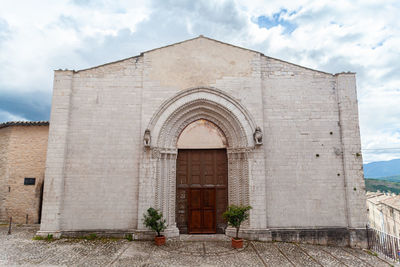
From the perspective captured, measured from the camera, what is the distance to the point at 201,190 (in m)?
9.12

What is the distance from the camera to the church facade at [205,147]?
27.6 feet

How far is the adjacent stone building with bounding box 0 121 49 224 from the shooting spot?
36.2 feet

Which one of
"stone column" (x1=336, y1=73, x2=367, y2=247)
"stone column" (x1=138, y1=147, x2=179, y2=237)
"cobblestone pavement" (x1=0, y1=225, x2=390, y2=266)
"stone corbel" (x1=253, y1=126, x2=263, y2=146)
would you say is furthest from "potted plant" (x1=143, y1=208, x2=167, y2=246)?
"stone column" (x1=336, y1=73, x2=367, y2=247)

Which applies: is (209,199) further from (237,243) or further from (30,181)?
(30,181)

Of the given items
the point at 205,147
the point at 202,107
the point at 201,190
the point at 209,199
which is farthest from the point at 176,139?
the point at 209,199

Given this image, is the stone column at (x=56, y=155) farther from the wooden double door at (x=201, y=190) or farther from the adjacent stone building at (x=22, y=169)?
the wooden double door at (x=201, y=190)

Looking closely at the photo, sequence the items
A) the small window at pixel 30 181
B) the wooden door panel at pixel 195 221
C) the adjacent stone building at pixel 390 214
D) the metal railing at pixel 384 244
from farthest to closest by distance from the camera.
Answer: the adjacent stone building at pixel 390 214, the small window at pixel 30 181, the wooden door panel at pixel 195 221, the metal railing at pixel 384 244

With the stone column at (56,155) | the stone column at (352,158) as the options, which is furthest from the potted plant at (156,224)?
the stone column at (352,158)

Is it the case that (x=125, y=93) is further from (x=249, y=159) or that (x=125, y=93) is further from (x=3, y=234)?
(x=3, y=234)

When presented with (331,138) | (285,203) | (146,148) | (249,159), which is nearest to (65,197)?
(146,148)

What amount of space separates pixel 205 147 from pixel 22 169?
893 centimetres

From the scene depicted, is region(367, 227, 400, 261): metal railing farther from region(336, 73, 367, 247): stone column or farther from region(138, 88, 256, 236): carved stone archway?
region(138, 88, 256, 236): carved stone archway

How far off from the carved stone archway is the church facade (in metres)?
0.04

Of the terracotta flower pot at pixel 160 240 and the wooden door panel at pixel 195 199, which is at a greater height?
the wooden door panel at pixel 195 199
